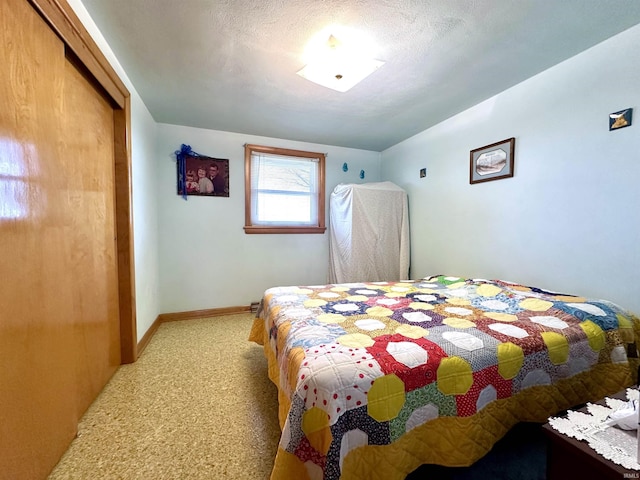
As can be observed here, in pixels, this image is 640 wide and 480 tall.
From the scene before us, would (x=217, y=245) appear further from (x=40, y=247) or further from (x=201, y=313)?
(x=40, y=247)

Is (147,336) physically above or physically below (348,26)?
below

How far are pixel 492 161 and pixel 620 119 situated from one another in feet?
2.57

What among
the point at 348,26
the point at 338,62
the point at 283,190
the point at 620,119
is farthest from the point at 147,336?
the point at 620,119

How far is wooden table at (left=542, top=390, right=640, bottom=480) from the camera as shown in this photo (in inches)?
24.7

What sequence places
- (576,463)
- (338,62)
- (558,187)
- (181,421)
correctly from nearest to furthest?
1. (576,463)
2. (181,421)
3. (338,62)
4. (558,187)

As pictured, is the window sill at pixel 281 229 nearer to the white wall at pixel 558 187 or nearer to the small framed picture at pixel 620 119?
the white wall at pixel 558 187

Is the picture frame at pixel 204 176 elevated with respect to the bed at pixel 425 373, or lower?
elevated

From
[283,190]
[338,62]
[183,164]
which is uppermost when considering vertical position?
[338,62]

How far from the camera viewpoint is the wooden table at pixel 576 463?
63 cm

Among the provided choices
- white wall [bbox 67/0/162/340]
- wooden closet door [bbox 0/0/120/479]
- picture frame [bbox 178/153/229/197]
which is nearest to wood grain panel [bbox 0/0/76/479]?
wooden closet door [bbox 0/0/120/479]

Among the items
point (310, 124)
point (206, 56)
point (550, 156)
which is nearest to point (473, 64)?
point (550, 156)

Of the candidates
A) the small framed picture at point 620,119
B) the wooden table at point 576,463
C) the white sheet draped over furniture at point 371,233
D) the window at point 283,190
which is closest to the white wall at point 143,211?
the window at point 283,190

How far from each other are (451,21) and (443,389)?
1.89m

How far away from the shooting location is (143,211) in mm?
2369
